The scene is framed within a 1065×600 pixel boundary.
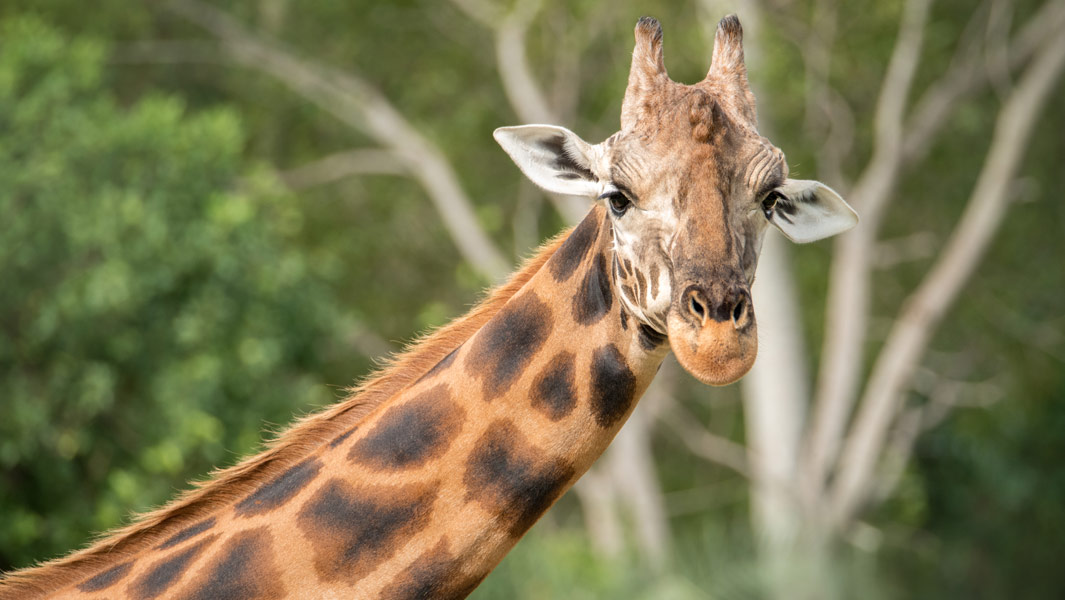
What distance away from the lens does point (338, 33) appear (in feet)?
53.7

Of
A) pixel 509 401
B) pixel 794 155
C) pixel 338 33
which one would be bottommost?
pixel 794 155

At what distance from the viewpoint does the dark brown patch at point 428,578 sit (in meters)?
3.07

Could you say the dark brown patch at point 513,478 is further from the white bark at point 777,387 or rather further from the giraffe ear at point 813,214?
the white bark at point 777,387

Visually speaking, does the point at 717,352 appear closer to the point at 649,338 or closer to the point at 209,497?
the point at 649,338

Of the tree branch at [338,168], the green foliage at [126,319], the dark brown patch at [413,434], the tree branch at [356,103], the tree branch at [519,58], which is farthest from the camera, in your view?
the tree branch at [338,168]

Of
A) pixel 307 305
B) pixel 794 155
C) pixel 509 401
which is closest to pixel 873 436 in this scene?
pixel 794 155

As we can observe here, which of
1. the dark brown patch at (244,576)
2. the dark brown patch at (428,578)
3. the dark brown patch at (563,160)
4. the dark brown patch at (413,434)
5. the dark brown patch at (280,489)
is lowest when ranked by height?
the dark brown patch at (428,578)

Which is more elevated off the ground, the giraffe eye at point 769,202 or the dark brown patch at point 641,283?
the giraffe eye at point 769,202

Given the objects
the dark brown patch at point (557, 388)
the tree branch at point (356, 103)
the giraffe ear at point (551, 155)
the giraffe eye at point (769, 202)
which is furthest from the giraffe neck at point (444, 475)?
the tree branch at point (356, 103)

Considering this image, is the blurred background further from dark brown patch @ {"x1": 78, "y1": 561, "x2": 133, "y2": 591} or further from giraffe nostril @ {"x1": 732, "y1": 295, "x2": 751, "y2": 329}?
dark brown patch @ {"x1": 78, "y1": 561, "x2": 133, "y2": 591}

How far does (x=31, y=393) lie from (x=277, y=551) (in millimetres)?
6120

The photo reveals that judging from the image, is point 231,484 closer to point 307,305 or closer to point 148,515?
point 148,515

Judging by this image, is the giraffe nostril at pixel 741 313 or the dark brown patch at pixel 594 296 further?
the dark brown patch at pixel 594 296

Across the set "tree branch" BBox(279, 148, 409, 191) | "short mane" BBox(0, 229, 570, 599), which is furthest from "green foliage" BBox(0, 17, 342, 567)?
"tree branch" BBox(279, 148, 409, 191)
